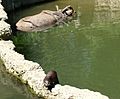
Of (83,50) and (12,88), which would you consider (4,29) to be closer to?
(83,50)

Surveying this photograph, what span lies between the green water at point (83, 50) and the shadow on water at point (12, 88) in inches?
42.0

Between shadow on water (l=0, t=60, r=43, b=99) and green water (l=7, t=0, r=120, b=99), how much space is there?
3.50 ft

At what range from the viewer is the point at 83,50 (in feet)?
43.7

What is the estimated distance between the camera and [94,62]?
12.3 m

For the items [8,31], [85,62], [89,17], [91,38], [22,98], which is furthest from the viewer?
[89,17]

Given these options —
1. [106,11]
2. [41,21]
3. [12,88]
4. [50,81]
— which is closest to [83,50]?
[12,88]

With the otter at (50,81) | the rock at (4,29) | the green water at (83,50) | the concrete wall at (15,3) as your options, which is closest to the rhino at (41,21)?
the green water at (83,50)

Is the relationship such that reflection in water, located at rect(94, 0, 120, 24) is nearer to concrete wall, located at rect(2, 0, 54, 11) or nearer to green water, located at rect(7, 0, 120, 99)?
green water, located at rect(7, 0, 120, 99)

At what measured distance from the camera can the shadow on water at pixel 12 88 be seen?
396 inches

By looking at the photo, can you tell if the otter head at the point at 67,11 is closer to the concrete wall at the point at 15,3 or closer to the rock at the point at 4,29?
the concrete wall at the point at 15,3

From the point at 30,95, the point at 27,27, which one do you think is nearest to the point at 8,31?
the point at 27,27

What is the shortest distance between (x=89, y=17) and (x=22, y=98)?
8471 millimetres

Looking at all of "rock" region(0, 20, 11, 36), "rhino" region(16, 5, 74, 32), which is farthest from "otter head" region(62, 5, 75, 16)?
"rock" region(0, 20, 11, 36)

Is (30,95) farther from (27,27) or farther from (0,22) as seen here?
(27,27)
